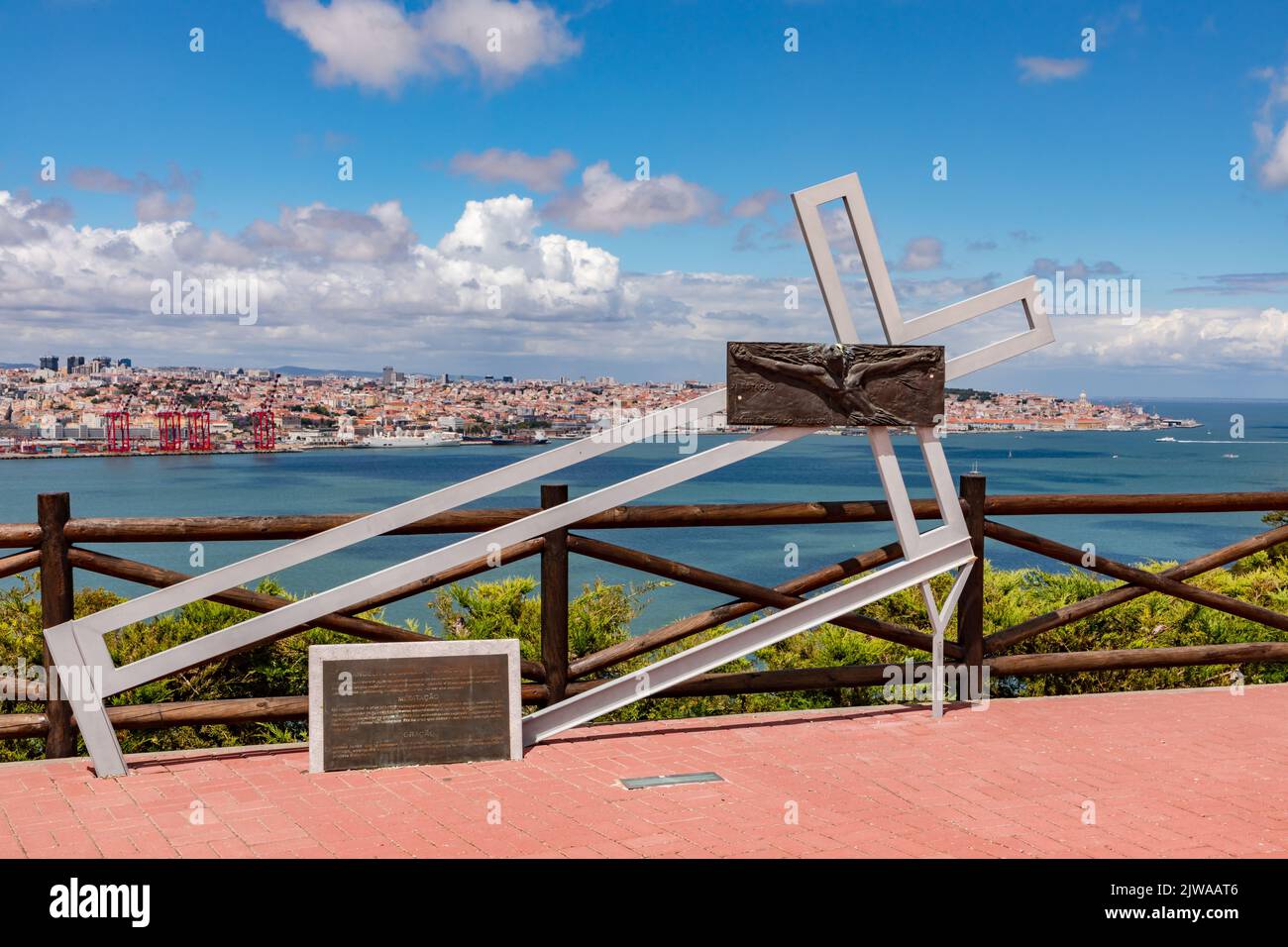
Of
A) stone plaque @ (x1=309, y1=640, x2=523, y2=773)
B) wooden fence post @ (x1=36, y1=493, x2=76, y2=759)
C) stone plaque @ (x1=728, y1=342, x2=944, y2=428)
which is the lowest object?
stone plaque @ (x1=309, y1=640, x2=523, y2=773)

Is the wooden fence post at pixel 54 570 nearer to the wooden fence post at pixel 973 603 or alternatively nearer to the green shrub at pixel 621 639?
the green shrub at pixel 621 639

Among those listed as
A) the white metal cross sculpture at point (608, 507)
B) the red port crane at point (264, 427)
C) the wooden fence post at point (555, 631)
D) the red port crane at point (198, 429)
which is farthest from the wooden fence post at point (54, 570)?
Result: the red port crane at point (198, 429)

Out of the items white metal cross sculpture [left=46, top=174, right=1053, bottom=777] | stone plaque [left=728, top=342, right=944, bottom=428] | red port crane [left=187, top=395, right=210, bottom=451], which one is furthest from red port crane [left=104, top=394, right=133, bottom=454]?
stone plaque [left=728, top=342, right=944, bottom=428]

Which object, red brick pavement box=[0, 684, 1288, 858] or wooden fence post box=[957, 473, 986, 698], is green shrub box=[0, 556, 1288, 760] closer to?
wooden fence post box=[957, 473, 986, 698]

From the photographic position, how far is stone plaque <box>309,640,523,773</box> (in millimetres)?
5078

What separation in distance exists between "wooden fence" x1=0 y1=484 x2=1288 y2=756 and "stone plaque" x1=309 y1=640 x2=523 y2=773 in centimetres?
35

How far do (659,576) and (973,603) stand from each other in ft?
6.08

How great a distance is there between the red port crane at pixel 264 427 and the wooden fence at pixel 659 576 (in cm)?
6758

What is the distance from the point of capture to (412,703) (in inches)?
204

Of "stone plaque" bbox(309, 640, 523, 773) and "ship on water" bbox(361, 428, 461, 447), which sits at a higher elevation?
"stone plaque" bbox(309, 640, 523, 773)

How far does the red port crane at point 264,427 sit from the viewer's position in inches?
2758
